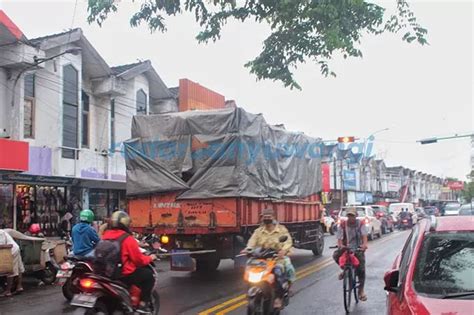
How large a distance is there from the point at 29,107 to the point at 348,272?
13.4 m

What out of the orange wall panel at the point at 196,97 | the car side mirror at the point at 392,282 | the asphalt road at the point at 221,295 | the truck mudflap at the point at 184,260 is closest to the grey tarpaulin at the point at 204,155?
the truck mudflap at the point at 184,260

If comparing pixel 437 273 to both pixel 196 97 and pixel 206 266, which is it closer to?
pixel 206 266

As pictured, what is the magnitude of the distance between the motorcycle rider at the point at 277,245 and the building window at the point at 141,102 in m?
17.3

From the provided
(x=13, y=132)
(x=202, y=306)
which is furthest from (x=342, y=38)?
(x=13, y=132)

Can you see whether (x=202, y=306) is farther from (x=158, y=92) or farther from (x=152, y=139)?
(x=158, y=92)

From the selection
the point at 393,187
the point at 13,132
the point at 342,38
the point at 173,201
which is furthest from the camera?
the point at 393,187

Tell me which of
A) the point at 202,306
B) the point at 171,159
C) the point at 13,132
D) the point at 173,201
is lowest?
the point at 202,306

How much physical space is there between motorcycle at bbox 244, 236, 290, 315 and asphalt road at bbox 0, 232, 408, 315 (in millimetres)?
1595

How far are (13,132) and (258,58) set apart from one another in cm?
1104

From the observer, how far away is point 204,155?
1196 centimetres

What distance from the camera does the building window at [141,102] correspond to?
955 inches

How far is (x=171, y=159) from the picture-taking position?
12.2 m

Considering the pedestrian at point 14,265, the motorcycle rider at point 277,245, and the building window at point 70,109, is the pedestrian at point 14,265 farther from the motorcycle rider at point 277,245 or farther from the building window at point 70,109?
the building window at point 70,109

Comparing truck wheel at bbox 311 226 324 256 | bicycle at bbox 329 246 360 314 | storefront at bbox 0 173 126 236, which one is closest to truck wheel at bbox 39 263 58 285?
storefront at bbox 0 173 126 236
